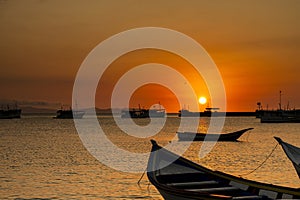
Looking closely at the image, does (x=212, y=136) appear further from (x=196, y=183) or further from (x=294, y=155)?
(x=196, y=183)

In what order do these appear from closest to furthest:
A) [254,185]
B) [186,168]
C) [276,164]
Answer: [254,185] < [186,168] < [276,164]

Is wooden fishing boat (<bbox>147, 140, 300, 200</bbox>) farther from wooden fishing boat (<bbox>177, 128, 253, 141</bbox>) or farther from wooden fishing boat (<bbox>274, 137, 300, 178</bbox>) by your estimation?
wooden fishing boat (<bbox>177, 128, 253, 141</bbox>)

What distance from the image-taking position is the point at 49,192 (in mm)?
26453

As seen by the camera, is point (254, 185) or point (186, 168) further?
point (186, 168)

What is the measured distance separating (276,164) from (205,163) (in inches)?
236

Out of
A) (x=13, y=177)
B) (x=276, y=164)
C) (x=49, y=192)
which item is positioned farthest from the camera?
(x=276, y=164)

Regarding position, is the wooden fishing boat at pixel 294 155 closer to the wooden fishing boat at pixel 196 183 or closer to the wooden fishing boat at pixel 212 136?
the wooden fishing boat at pixel 196 183

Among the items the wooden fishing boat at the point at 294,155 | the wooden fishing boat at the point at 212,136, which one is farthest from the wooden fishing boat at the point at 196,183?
the wooden fishing boat at the point at 212,136

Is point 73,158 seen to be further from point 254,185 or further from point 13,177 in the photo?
point 254,185

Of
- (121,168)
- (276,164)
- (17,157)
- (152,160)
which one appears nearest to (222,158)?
(276,164)

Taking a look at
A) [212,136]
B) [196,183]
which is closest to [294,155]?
[196,183]

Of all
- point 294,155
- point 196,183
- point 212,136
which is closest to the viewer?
point 196,183

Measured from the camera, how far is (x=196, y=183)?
19.6 metres

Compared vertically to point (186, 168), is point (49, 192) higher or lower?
lower
